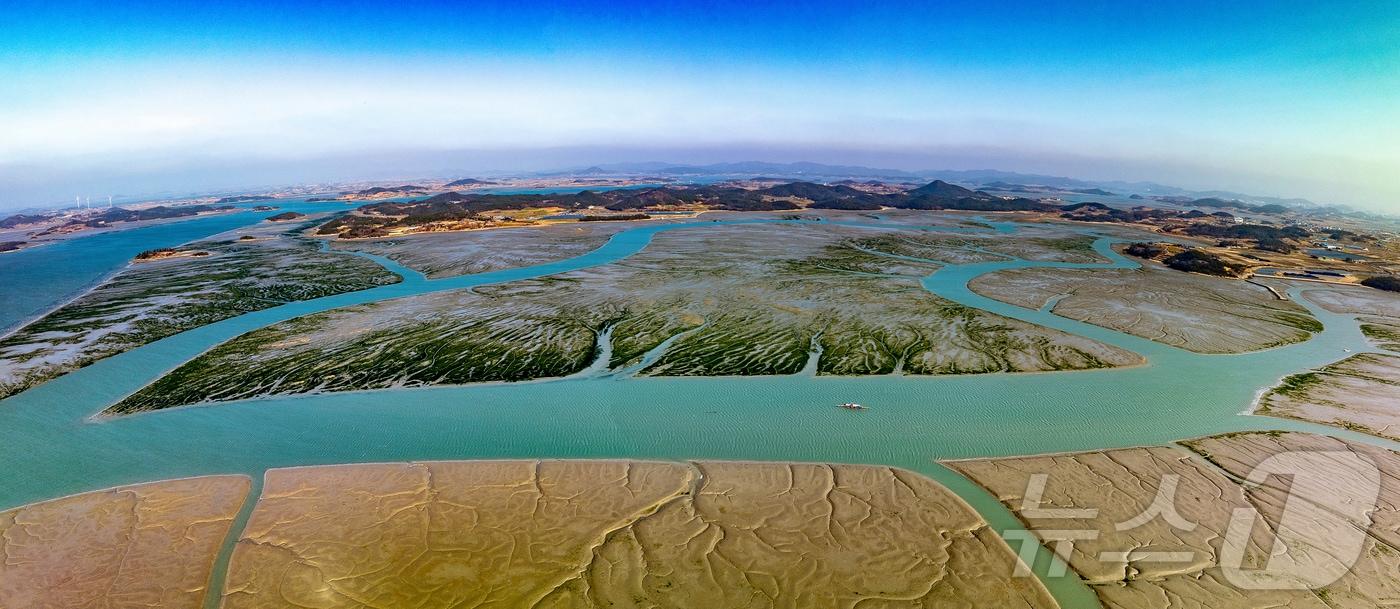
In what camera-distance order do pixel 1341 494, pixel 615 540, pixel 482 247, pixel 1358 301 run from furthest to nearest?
1. pixel 482 247
2. pixel 1358 301
3. pixel 1341 494
4. pixel 615 540

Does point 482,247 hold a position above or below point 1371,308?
above

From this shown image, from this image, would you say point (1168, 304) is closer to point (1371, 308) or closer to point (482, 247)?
point (1371, 308)

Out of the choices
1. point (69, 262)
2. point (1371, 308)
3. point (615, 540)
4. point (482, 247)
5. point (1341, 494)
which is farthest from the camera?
point (482, 247)

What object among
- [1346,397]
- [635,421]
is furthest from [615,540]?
[1346,397]

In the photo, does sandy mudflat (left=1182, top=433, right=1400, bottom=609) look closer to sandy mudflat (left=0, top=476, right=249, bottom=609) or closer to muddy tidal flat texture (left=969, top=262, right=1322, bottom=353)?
muddy tidal flat texture (left=969, top=262, right=1322, bottom=353)

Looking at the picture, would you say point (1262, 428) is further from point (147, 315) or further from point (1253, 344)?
point (147, 315)

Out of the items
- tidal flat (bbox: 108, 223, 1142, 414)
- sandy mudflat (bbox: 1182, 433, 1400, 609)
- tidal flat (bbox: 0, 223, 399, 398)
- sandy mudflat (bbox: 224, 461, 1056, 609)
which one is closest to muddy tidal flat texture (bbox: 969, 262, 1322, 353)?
tidal flat (bbox: 108, 223, 1142, 414)
